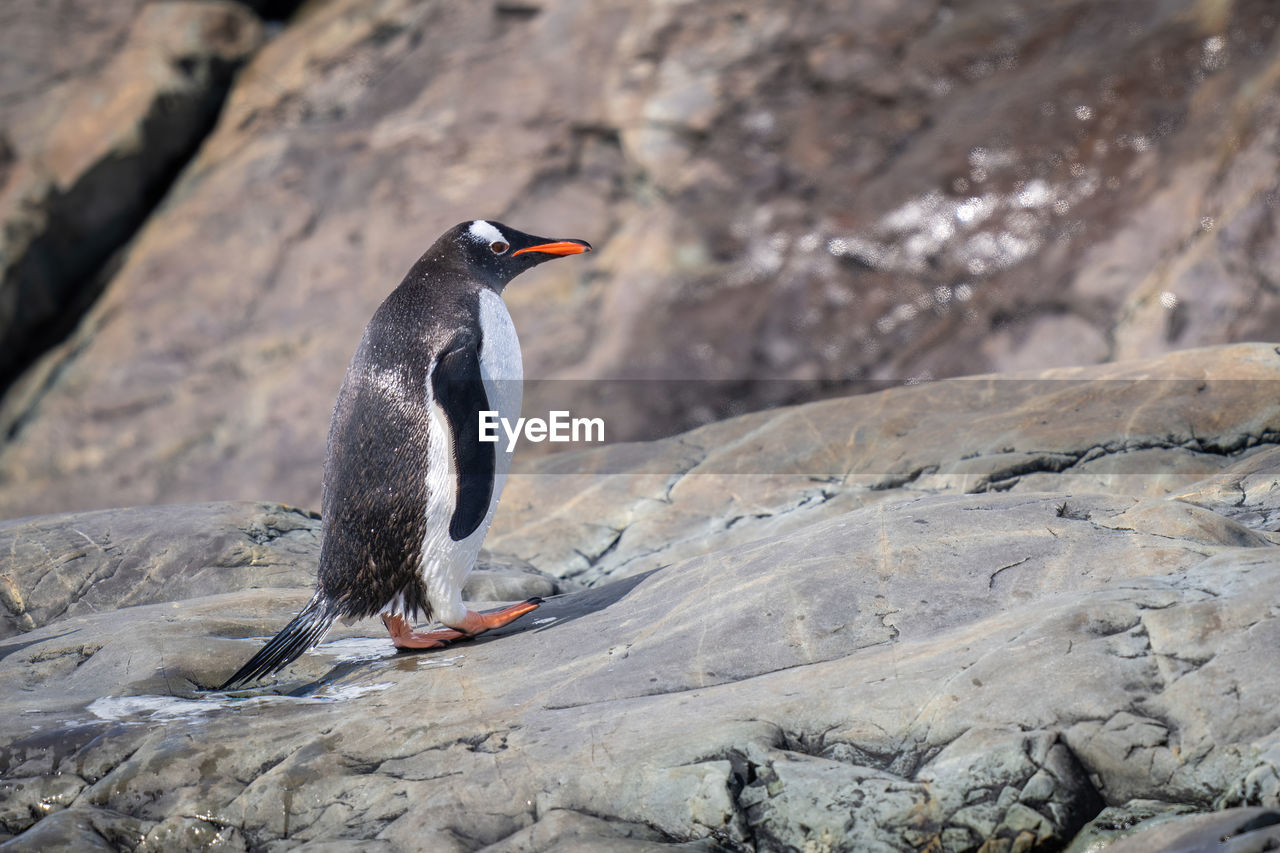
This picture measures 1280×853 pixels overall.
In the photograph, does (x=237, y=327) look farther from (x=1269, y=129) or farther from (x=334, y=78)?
(x=1269, y=129)

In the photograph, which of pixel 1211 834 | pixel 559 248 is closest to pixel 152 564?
pixel 559 248

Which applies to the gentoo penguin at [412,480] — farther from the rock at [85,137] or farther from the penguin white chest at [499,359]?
the rock at [85,137]

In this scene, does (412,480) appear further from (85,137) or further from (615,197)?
(85,137)

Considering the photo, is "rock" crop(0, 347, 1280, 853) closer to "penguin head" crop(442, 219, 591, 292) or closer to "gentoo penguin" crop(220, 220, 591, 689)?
"gentoo penguin" crop(220, 220, 591, 689)

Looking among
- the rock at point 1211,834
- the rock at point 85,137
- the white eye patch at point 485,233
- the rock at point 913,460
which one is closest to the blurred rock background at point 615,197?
the rock at point 85,137

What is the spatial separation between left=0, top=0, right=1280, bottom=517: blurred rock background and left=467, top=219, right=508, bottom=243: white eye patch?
297cm

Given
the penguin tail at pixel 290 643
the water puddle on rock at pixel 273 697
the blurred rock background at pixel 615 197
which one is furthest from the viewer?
the blurred rock background at pixel 615 197

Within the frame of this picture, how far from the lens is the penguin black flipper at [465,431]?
3.30m

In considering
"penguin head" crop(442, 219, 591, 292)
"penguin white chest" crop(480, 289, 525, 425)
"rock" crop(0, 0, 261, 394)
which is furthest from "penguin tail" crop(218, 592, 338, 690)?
"rock" crop(0, 0, 261, 394)

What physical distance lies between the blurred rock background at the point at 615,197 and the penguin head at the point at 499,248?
9.44 ft

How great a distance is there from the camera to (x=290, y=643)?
301cm

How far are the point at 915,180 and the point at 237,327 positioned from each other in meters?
4.60

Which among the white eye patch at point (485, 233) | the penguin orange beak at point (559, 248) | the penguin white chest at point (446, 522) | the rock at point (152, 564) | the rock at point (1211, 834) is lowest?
the rock at point (152, 564)

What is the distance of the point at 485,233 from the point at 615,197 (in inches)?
152
